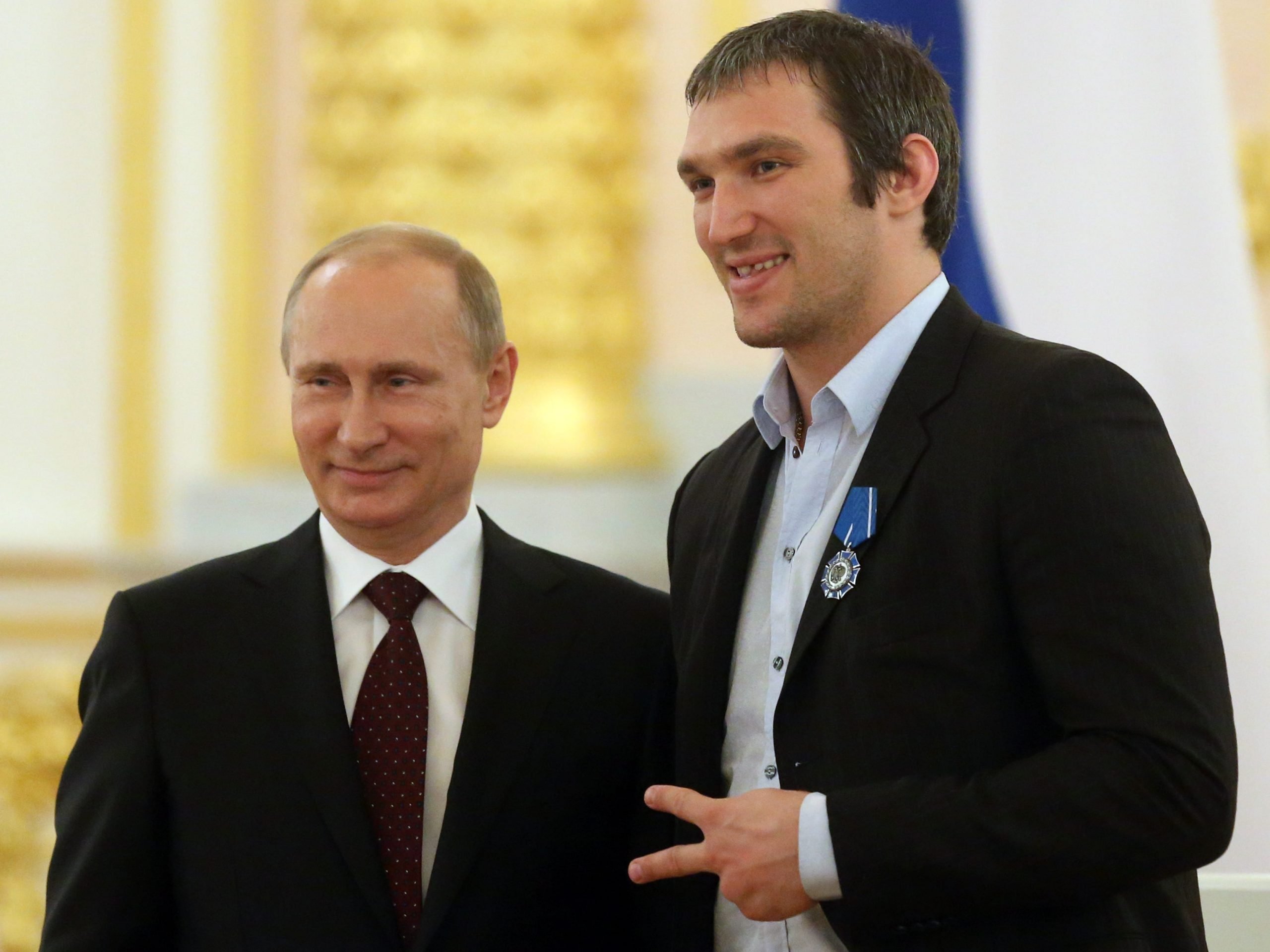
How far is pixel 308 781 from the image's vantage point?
6.95ft

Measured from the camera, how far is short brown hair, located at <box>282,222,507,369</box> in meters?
2.34

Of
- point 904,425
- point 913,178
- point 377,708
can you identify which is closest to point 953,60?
point 913,178

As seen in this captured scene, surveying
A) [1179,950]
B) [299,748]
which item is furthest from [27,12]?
[1179,950]

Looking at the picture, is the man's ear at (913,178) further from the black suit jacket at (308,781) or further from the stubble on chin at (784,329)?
the black suit jacket at (308,781)

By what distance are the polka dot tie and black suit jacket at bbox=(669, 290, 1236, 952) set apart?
1.75ft

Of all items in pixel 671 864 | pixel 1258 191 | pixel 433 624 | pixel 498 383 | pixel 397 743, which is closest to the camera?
pixel 671 864

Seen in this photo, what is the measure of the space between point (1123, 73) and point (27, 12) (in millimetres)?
3842

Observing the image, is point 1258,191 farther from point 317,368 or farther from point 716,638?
point 317,368

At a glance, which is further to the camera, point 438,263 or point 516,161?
point 516,161

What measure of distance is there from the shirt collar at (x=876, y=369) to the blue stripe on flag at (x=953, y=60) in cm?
99

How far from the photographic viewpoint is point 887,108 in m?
2.08

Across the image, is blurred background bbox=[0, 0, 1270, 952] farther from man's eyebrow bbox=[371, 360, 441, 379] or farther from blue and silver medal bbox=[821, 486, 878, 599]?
blue and silver medal bbox=[821, 486, 878, 599]

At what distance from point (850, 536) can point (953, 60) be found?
5.23ft

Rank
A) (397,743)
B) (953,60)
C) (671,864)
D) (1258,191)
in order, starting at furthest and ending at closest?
(1258,191) → (953,60) → (397,743) → (671,864)
